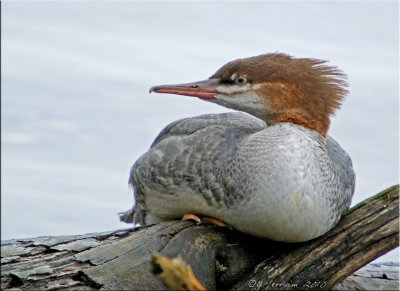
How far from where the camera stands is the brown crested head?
Result: 14.0 feet

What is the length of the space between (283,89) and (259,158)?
1.88 ft

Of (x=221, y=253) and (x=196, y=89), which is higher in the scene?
(x=196, y=89)

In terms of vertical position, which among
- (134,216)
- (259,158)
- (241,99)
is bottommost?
(134,216)

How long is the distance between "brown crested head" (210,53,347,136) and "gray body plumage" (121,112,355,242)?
115mm

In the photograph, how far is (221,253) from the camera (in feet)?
13.6

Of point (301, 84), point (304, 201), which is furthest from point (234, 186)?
point (301, 84)

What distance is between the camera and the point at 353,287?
181 inches

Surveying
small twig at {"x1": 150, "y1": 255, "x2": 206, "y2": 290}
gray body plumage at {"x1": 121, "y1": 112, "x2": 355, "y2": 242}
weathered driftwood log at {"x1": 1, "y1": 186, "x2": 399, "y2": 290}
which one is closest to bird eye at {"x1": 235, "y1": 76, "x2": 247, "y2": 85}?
gray body plumage at {"x1": 121, "y1": 112, "x2": 355, "y2": 242}

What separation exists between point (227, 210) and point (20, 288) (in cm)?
134

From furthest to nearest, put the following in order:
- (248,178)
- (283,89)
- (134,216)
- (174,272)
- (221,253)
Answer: (134,216) < (283,89) < (221,253) < (248,178) < (174,272)

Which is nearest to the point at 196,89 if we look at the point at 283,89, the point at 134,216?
the point at 283,89

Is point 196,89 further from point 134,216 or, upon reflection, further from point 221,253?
point 134,216

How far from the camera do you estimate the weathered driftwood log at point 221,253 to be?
367 cm

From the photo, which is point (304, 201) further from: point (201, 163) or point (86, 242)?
point (86, 242)
